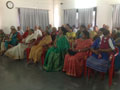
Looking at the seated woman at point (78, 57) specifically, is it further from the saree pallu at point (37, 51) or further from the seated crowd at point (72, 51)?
the saree pallu at point (37, 51)

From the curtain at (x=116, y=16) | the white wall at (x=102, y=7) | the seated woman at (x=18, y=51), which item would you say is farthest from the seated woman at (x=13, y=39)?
the curtain at (x=116, y=16)

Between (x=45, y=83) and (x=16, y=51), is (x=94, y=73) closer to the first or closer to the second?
(x=45, y=83)

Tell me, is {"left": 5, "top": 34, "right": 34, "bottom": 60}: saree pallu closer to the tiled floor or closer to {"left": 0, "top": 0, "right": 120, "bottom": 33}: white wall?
the tiled floor

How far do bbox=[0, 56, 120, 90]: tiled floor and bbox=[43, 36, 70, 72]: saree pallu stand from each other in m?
0.17

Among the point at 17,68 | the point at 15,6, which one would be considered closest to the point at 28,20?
the point at 15,6

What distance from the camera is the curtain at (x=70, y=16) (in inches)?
292

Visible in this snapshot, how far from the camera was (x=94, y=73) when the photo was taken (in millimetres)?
2902

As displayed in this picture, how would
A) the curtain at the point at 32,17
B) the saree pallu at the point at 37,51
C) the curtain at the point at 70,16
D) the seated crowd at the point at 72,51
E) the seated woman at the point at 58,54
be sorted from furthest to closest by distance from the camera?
the curtain at the point at 70,16 < the curtain at the point at 32,17 < the saree pallu at the point at 37,51 < the seated woman at the point at 58,54 < the seated crowd at the point at 72,51

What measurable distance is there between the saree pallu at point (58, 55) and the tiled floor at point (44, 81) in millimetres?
174

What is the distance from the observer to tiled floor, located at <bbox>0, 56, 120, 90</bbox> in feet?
7.63

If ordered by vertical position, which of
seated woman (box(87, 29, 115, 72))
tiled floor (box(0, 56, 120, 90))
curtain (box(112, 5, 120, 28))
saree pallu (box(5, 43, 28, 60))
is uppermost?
curtain (box(112, 5, 120, 28))

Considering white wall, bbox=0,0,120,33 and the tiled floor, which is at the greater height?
white wall, bbox=0,0,120,33

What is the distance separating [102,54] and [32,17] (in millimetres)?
5337

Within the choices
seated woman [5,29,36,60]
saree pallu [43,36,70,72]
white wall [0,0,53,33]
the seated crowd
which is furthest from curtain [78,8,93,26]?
saree pallu [43,36,70,72]
